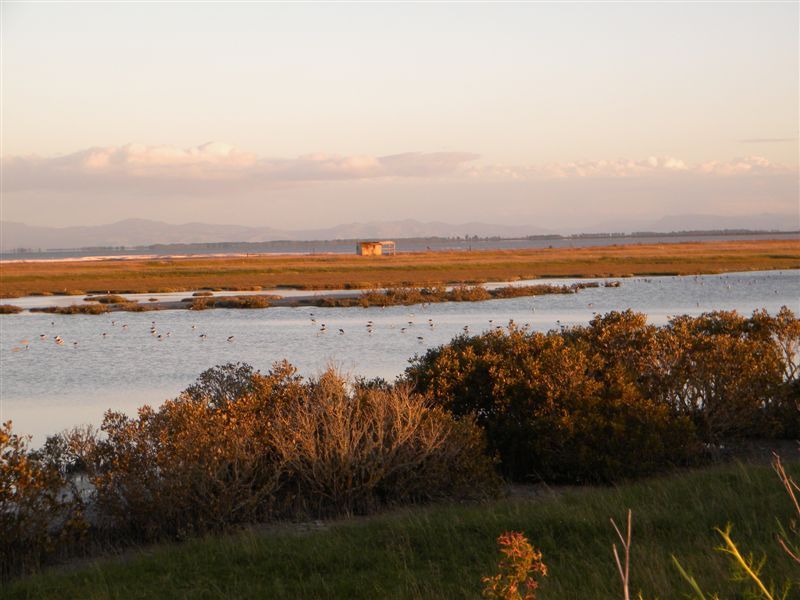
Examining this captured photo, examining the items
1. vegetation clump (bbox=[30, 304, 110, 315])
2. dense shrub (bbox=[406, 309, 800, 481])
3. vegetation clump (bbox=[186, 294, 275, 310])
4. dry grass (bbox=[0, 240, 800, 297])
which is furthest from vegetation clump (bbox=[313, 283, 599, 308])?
dense shrub (bbox=[406, 309, 800, 481])

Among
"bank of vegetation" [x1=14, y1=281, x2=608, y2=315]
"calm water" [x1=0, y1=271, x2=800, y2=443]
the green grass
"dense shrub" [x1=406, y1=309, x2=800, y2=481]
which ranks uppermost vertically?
"dense shrub" [x1=406, y1=309, x2=800, y2=481]

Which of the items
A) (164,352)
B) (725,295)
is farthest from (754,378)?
(725,295)

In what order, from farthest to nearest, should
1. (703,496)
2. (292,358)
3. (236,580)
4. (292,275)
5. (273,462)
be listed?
1. (292,275)
2. (292,358)
3. (273,462)
4. (703,496)
5. (236,580)

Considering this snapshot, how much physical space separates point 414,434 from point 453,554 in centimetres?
307

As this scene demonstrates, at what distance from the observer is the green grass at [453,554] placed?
862 cm

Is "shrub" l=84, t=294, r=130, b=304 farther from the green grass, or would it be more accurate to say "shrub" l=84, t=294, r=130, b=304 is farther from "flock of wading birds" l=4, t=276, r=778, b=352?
the green grass

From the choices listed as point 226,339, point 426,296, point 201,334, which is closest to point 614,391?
point 226,339

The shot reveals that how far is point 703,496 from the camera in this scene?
1121 centimetres

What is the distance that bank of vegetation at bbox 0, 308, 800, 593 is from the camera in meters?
11.5

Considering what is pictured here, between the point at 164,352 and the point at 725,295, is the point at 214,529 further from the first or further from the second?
the point at 725,295

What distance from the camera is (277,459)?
1259 cm

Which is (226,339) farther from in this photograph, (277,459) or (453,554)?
(453,554)

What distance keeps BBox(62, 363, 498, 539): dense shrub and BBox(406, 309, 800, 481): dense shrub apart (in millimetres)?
1296

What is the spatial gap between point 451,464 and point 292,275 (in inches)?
2872
